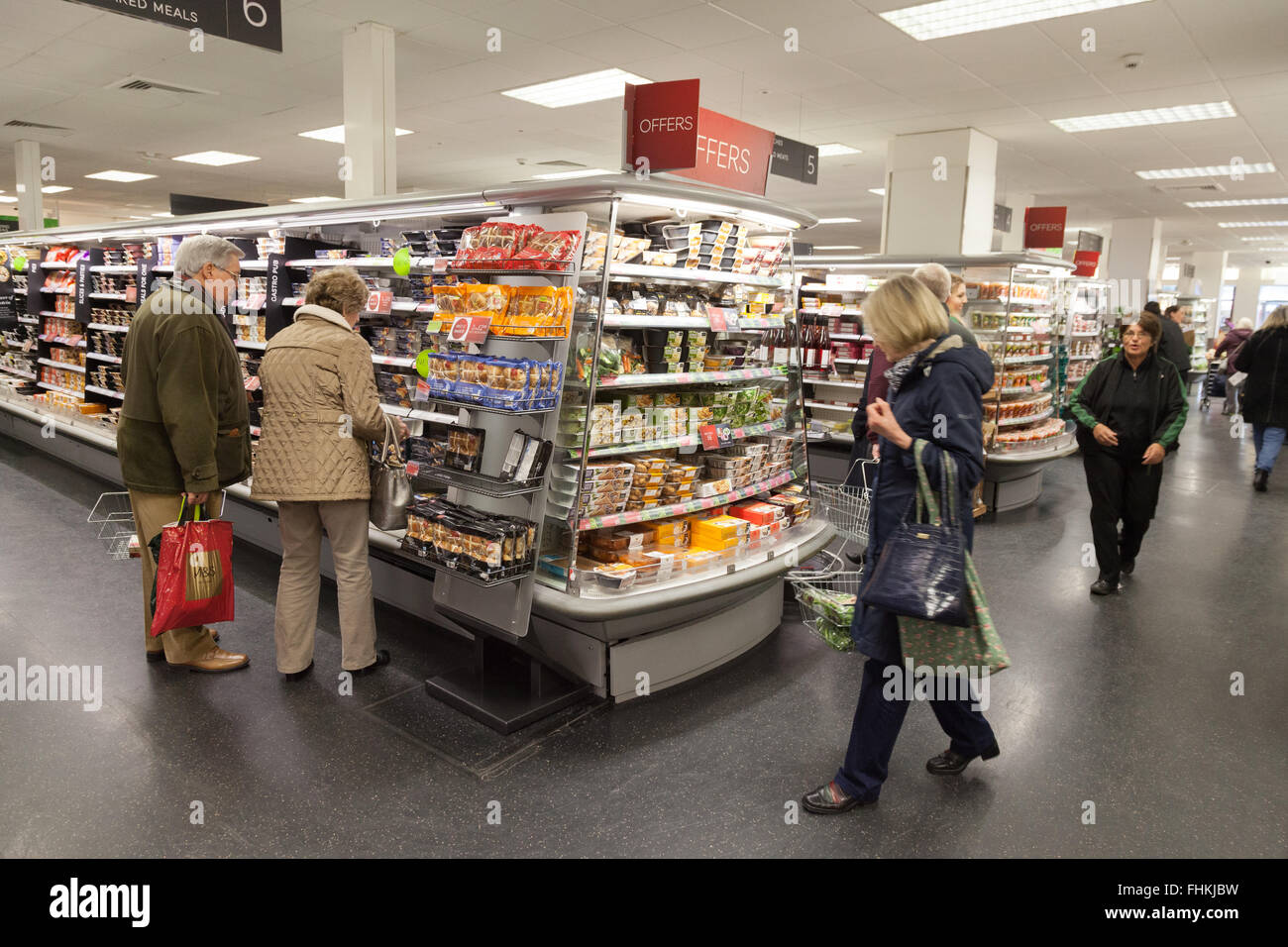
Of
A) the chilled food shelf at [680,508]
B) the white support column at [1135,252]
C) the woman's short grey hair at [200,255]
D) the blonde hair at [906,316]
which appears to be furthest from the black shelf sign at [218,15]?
the white support column at [1135,252]

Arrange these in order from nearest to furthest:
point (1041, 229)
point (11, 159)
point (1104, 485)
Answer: point (1104, 485) → point (1041, 229) → point (11, 159)

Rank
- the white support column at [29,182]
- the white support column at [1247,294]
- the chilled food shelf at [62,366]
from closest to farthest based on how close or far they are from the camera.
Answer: the chilled food shelf at [62,366]
the white support column at [29,182]
the white support column at [1247,294]

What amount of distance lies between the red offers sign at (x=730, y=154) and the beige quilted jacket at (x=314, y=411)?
1777 millimetres

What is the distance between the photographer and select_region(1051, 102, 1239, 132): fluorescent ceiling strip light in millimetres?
7821

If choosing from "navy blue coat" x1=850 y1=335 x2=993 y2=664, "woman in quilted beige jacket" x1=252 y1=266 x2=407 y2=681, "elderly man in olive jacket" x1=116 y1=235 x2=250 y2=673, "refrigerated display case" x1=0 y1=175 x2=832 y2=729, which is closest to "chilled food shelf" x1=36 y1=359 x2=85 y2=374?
"refrigerated display case" x1=0 y1=175 x2=832 y2=729

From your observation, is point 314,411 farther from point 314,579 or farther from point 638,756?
point 638,756

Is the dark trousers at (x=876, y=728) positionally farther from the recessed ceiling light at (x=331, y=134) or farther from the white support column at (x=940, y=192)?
the recessed ceiling light at (x=331, y=134)

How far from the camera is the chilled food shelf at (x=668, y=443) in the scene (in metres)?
3.55

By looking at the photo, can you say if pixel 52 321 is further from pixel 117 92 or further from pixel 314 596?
pixel 314 596

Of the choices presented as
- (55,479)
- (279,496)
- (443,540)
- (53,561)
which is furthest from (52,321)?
(443,540)

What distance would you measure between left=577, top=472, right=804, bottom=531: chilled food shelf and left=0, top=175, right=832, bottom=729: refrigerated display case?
0.01 m
